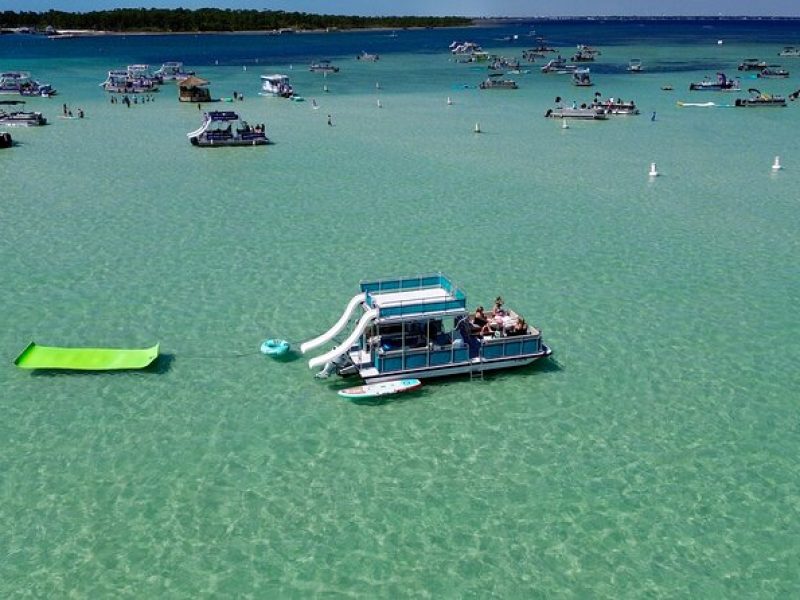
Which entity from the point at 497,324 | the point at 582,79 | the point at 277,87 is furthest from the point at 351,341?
the point at 582,79

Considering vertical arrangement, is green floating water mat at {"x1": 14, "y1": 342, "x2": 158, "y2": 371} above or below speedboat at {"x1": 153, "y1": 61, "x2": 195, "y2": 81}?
below

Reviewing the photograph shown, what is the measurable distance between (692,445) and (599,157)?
46.1 m

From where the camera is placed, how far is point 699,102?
321ft

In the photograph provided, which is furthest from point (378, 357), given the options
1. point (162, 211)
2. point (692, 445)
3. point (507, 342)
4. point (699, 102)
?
point (699, 102)

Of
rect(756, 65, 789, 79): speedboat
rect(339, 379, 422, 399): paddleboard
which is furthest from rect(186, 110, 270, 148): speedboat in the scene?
rect(756, 65, 789, 79): speedboat

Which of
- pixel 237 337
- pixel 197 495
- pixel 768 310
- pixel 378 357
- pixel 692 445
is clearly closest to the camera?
pixel 197 495

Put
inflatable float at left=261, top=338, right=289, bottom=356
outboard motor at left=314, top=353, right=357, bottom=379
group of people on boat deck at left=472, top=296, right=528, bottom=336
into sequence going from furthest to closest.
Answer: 1. inflatable float at left=261, top=338, right=289, bottom=356
2. group of people on boat deck at left=472, top=296, right=528, bottom=336
3. outboard motor at left=314, top=353, right=357, bottom=379

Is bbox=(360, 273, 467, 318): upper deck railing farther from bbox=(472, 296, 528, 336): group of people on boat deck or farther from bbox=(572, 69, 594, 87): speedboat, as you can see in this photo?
bbox=(572, 69, 594, 87): speedboat

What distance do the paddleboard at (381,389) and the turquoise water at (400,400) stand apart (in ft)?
1.84

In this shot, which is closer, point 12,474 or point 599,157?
point 12,474

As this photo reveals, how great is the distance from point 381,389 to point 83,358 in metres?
11.1

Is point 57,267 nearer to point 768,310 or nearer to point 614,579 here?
point 614,579

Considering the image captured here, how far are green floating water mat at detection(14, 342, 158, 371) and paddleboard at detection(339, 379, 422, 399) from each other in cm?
762

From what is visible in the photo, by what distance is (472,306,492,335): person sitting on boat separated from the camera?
26594 millimetres
